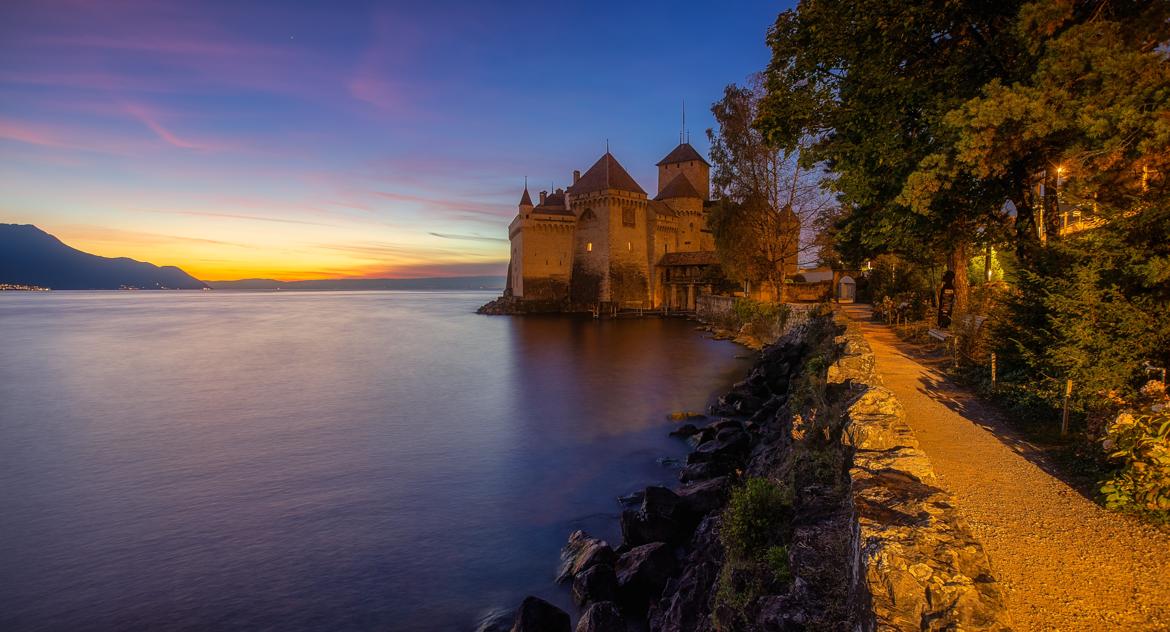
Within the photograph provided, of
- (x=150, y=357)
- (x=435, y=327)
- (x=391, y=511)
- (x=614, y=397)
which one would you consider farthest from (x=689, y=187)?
(x=391, y=511)

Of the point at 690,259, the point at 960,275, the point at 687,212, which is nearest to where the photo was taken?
the point at 960,275

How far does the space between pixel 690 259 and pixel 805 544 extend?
46.5m

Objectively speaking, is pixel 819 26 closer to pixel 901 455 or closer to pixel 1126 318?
pixel 1126 318

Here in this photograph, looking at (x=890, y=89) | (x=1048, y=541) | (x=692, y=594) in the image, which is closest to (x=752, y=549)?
(x=692, y=594)

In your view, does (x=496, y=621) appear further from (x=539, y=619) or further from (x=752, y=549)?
(x=752, y=549)

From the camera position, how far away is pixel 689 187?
178ft

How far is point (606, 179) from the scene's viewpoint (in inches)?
1946

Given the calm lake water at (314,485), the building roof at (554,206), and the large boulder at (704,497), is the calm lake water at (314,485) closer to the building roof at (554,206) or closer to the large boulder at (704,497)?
the large boulder at (704,497)

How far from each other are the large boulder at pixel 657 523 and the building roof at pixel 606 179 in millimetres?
43119

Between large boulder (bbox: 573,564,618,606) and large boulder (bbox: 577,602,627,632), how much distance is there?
49cm

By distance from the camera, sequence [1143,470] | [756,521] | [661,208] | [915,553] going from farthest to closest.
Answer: [661,208], [756,521], [1143,470], [915,553]

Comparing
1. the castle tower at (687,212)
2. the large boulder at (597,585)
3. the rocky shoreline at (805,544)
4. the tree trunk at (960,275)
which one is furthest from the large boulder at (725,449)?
the castle tower at (687,212)

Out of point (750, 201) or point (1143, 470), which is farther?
point (750, 201)

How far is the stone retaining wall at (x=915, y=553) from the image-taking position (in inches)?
111
